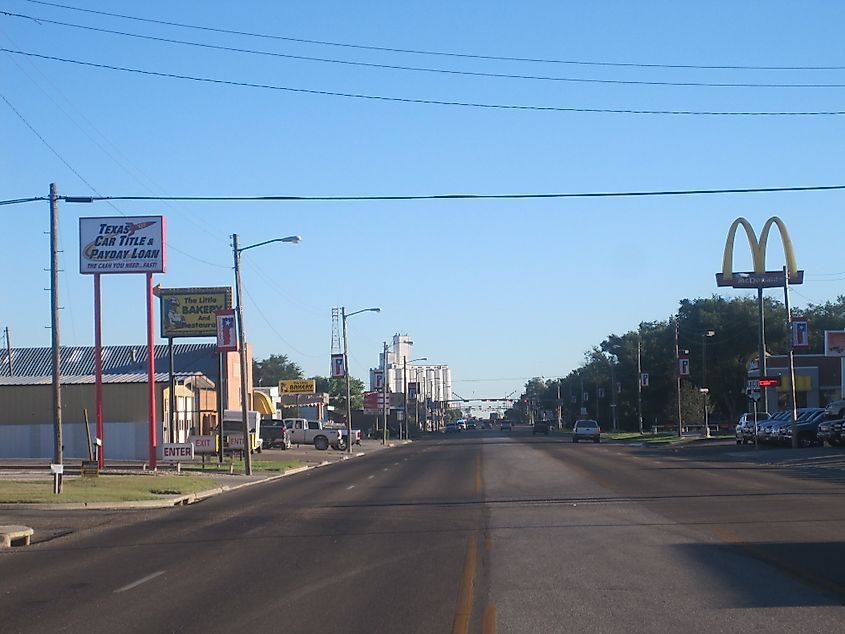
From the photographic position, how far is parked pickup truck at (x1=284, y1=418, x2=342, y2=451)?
73.1 meters

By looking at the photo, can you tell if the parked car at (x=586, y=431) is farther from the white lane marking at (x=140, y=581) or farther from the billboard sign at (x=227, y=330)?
the white lane marking at (x=140, y=581)

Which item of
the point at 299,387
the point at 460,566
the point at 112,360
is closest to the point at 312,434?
the point at 112,360

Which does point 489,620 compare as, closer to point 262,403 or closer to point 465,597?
point 465,597

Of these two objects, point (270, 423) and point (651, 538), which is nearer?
point (651, 538)

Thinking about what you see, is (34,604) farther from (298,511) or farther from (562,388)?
(562,388)

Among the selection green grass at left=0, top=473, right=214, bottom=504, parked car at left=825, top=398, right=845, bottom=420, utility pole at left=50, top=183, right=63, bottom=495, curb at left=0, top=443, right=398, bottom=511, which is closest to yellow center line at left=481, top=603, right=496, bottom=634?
curb at left=0, top=443, right=398, bottom=511

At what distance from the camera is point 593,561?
14344 mm

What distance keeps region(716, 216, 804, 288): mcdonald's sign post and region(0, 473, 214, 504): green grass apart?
128 feet

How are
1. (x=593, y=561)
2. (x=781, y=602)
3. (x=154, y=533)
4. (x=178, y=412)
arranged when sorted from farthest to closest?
(x=178, y=412) < (x=154, y=533) < (x=593, y=561) < (x=781, y=602)

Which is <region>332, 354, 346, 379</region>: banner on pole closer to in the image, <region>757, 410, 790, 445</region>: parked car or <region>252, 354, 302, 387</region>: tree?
<region>757, 410, 790, 445</region>: parked car

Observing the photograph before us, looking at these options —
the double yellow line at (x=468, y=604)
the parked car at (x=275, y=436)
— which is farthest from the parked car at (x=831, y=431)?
the double yellow line at (x=468, y=604)

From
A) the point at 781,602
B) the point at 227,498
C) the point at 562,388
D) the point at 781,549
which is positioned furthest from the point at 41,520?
the point at 562,388

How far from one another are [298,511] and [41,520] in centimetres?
537

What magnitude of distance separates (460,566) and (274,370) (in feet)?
557
